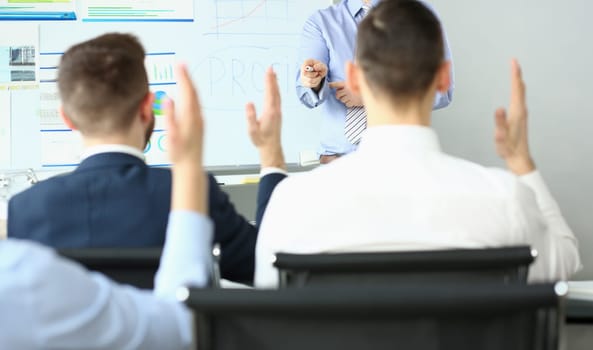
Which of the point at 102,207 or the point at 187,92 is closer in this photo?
the point at 187,92

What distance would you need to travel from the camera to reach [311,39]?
12.0ft

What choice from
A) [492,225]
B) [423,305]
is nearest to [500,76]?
[492,225]

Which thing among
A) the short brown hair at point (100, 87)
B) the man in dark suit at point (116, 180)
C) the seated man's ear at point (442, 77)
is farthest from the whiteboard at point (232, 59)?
the seated man's ear at point (442, 77)

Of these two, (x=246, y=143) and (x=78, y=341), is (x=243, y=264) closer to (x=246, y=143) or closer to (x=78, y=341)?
(x=78, y=341)

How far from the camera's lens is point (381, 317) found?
0.92 m

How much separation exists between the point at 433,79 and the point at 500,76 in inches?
120

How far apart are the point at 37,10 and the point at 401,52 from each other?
2.81 metres

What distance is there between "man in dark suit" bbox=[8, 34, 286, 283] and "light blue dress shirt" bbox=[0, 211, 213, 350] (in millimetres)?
578

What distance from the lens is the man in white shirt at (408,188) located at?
133 cm

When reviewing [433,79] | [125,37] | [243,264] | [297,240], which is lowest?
[243,264]

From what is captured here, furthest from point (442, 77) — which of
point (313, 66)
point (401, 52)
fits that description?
point (313, 66)

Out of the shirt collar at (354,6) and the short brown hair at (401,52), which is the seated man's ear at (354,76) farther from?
the shirt collar at (354,6)

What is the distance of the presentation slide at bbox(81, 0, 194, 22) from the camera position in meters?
3.93

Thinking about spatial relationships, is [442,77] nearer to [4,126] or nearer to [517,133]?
[517,133]
